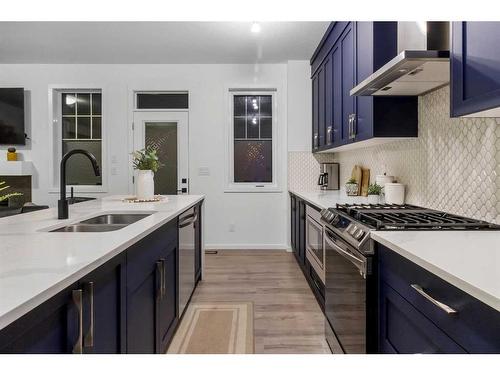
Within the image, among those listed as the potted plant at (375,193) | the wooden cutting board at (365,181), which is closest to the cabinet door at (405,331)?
the potted plant at (375,193)

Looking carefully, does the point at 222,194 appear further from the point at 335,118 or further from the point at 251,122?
the point at 335,118

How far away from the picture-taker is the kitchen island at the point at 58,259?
2.46 feet

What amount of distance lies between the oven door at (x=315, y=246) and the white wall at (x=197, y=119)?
1829 millimetres

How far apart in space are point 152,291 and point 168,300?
0.39 metres

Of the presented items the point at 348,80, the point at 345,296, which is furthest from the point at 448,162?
the point at 348,80

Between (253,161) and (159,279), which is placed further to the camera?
(253,161)

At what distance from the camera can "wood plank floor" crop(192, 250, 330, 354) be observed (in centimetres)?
243

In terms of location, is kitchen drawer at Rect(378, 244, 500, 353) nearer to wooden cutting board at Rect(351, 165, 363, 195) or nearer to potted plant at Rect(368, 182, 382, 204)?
potted plant at Rect(368, 182, 382, 204)

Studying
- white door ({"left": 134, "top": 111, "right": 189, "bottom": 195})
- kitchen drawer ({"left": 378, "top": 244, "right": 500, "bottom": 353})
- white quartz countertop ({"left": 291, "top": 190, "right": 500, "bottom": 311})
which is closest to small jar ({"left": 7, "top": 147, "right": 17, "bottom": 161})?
white door ({"left": 134, "top": 111, "right": 189, "bottom": 195})

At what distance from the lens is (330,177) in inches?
188

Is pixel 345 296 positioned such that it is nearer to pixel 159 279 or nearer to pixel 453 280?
pixel 159 279

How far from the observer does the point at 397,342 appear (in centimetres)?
133

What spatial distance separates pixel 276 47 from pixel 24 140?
11.9ft
